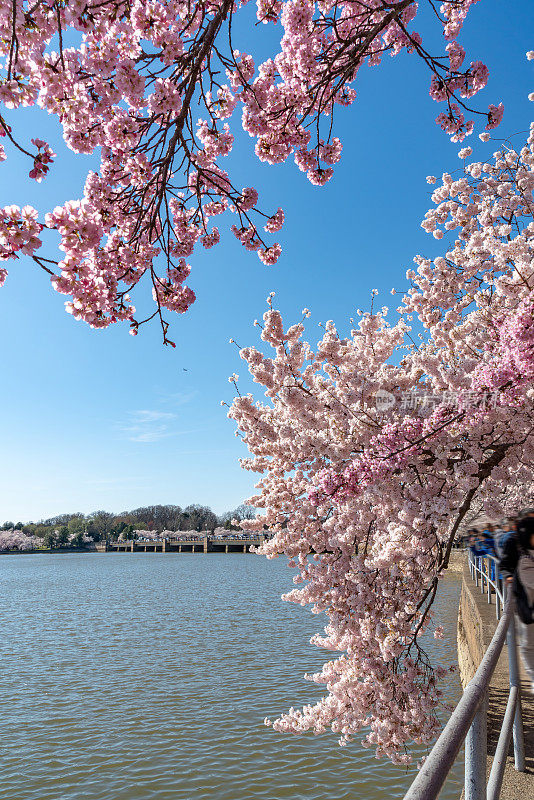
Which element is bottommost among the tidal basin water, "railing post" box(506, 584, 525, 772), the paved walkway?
the tidal basin water

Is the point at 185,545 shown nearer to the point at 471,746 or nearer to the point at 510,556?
the point at 510,556

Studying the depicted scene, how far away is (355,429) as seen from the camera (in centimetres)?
725

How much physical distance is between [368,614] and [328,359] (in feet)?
12.0

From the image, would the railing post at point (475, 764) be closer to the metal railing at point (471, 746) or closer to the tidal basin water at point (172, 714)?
the metal railing at point (471, 746)

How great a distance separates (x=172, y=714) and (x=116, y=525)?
6254 inches

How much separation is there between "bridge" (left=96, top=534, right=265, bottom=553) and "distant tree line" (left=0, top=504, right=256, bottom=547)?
11.3 ft

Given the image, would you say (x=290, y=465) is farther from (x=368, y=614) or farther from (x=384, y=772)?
(x=384, y=772)

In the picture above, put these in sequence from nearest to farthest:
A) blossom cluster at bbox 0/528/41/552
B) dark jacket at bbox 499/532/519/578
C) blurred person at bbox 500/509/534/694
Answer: blurred person at bbox 500/509/534/694 → dark jacket at bbox 499/532/519/578 → blossom cluster at bbox 0/528/41/552

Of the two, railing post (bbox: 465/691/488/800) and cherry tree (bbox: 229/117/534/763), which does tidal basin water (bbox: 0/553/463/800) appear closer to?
cherry tree (bbox: 229/117/534/763)

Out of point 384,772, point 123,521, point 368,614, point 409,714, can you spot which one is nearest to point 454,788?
point 384,772

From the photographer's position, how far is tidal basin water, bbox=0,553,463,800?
9805 mm

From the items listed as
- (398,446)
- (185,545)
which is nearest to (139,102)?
(398,446)

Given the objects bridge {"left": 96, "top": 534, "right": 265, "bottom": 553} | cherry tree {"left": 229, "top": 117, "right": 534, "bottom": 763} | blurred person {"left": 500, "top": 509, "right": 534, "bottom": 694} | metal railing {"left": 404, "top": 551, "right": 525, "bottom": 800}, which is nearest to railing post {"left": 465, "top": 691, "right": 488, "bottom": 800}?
metal railing {"left": 404, "top": 551, "right": 525, "bottom": 800}

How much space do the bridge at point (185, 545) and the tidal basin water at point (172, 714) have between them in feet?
362
